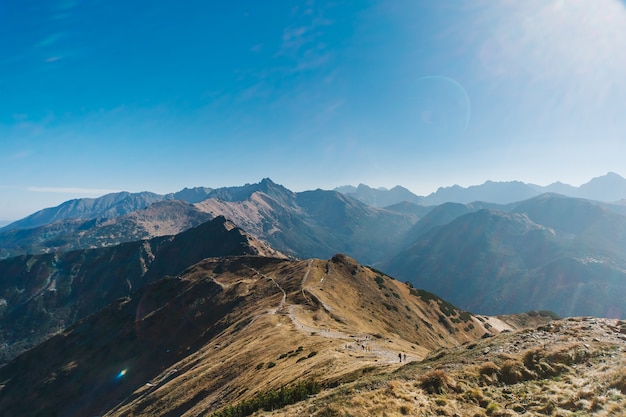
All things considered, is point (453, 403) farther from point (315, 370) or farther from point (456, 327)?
point (456, 327)

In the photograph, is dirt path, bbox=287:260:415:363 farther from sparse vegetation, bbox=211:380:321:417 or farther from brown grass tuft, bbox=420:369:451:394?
brown grass tuft, bbox=420:369:451:394

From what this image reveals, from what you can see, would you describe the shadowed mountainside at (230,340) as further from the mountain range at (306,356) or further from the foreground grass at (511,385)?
the foreground grass at (511,385)

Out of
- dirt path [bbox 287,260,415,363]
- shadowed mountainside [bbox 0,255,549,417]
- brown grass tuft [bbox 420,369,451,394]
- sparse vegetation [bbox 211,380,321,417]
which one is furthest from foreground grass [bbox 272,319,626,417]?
dirt path [bbox 287,260,415,363]

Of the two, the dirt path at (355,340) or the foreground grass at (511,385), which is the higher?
the foreground grass at (511,385)

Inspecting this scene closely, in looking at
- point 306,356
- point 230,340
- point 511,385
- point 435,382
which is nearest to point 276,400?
point 435,382

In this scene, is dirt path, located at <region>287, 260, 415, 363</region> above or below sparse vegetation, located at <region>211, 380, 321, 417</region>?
below

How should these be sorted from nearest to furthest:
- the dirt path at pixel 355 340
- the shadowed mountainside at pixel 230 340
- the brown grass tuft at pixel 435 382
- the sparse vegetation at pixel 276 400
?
1. the brown grass tuft at pixel 435 382
2. the sparse vegetation at pixel 276 400
3. the dirt path at pixel 355 340
4. the shadowed mountainside at pixel 230 340

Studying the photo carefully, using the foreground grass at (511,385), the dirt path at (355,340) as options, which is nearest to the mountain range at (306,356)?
the foreground grass at (511,385)

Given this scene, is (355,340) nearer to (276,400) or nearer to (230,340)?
(276,400)

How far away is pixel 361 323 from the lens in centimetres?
7738

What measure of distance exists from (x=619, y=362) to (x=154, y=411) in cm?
6172

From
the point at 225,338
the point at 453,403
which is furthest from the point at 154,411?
the point at 453,403

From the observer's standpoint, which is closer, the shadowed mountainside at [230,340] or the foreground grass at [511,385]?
the foreground grass at [511,385]

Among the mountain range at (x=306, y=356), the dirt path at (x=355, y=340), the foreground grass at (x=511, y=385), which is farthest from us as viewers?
the dirt path at (x=355, y=340)
